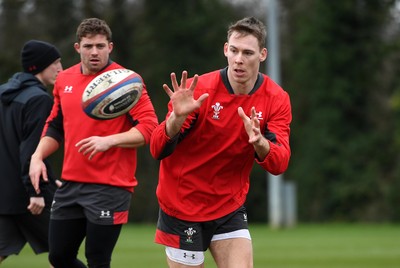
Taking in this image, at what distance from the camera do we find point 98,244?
694cm

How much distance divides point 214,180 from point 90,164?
3.71 feet

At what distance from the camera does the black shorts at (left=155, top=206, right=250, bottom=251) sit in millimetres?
6367

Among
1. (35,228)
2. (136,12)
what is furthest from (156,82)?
(35,228)

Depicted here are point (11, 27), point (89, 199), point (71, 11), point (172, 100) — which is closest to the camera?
point (172, 100)

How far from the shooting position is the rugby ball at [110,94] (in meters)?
6.81

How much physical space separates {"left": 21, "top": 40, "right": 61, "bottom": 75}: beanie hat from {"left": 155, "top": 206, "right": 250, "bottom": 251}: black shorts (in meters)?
2.20

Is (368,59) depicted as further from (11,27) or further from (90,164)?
(90,164)

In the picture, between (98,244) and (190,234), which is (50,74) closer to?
(98,244)

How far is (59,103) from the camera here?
7.30 metres

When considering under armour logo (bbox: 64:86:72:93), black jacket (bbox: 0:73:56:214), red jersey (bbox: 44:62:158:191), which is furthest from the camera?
black jacket (bbox: 0:73:56:214)

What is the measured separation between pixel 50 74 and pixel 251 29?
244 centimetres

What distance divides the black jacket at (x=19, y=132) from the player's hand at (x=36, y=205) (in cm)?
9

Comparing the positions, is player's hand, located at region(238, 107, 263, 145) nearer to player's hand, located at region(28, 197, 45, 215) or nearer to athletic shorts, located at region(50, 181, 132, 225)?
athletic shorts, located at region(50, 181, 132, 225)

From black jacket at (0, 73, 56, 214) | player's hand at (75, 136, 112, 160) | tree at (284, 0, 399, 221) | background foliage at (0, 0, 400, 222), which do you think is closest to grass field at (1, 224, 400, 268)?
black jacket at (0, 73, 56, 214)
